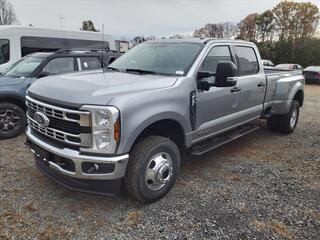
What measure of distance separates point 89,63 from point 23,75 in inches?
59.3

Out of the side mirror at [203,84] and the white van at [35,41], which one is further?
the white van at [35,41]

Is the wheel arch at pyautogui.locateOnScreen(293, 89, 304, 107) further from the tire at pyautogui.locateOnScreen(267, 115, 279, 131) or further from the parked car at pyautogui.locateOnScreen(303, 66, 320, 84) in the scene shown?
the parked car at pyautogui.locateOnScreen(303, 66, 320, 84)

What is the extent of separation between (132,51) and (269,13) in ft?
157

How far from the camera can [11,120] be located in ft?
19.4

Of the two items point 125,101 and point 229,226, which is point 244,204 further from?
point 125,101

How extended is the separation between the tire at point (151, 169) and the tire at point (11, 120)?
364 cm

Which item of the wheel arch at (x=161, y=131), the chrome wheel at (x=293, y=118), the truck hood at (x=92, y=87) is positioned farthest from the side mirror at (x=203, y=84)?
the chrome wheel at (x=293, y=118)

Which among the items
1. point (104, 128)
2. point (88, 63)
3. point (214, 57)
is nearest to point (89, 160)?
point (104, 128)

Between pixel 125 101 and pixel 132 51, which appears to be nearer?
pixel 125 101

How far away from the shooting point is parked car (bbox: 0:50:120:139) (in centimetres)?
585

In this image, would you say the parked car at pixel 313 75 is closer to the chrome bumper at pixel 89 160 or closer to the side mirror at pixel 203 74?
the side mirror at pixel 203 74

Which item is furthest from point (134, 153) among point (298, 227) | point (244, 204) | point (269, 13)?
point (269, 13)

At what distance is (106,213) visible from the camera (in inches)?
132

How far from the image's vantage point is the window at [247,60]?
4.96 metres
